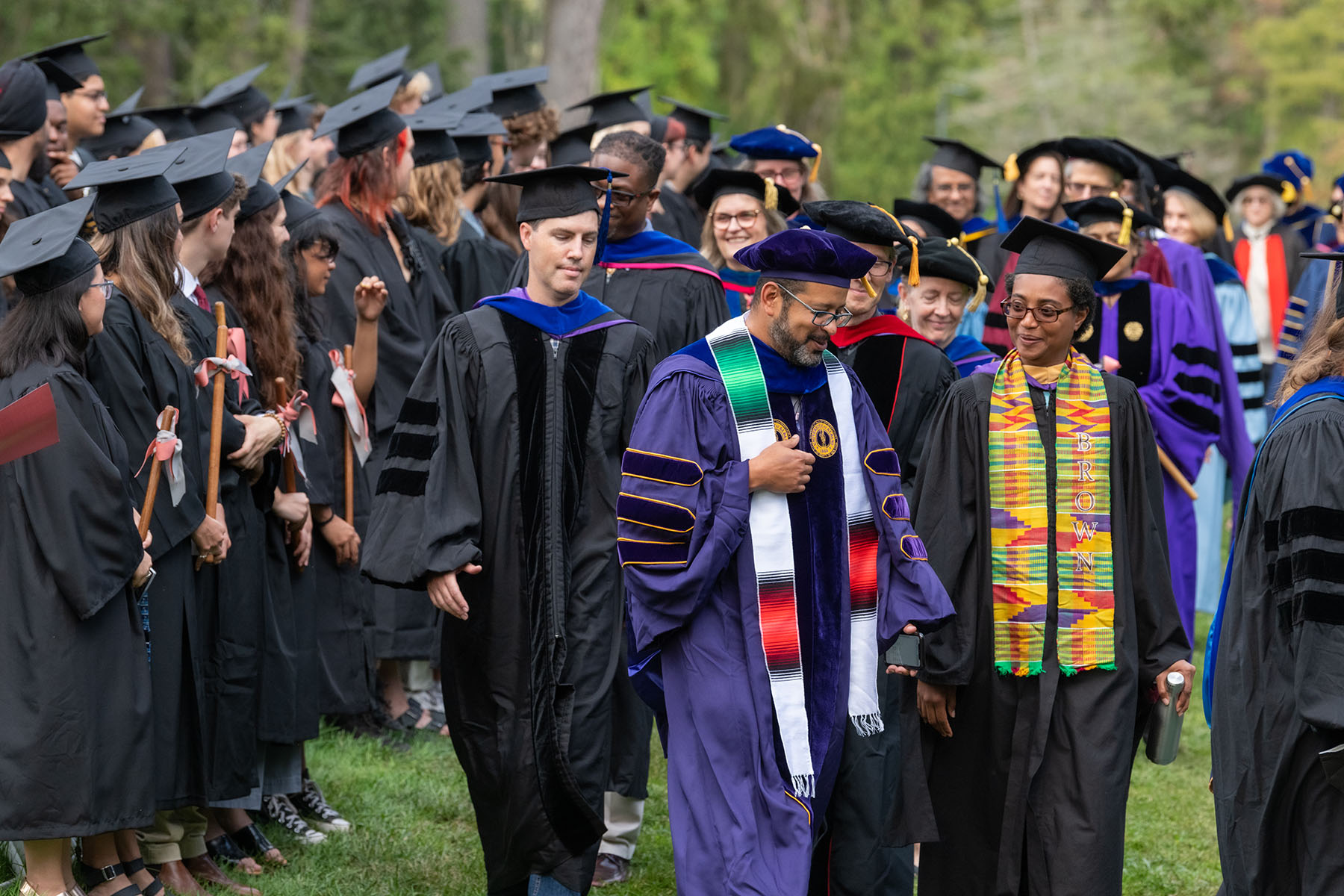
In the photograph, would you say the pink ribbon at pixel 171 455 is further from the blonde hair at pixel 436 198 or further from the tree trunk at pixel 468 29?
the tree trunk at pixel 468 29

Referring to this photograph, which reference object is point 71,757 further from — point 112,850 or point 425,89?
point 425,89

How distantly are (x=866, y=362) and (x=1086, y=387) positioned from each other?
3.18ft

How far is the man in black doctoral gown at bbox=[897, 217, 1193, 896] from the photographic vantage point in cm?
456

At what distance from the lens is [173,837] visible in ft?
17.1

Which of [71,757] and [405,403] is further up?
[405,403]

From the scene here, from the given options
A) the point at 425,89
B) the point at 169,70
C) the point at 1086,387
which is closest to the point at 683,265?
the point at 1086,387

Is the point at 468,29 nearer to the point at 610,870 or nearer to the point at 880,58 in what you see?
the point at 880,58

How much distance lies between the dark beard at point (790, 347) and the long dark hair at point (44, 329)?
1.96 m

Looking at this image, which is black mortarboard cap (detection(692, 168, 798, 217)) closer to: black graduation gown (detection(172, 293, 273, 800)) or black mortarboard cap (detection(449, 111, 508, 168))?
black mortarboard cap (detection(449, 111, 508, 168))

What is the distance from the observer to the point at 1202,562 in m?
9.71

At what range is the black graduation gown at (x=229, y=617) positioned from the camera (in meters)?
5.19

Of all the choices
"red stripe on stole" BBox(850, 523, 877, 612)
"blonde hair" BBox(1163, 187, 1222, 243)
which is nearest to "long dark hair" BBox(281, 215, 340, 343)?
"red stripe on stole" BBox(850, 523, 877, 612)

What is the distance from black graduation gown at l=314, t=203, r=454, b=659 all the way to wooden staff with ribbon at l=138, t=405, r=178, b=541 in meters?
2.11

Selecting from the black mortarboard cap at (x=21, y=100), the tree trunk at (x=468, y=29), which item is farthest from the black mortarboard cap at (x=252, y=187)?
the tree trunk at (x=468, y=29)
